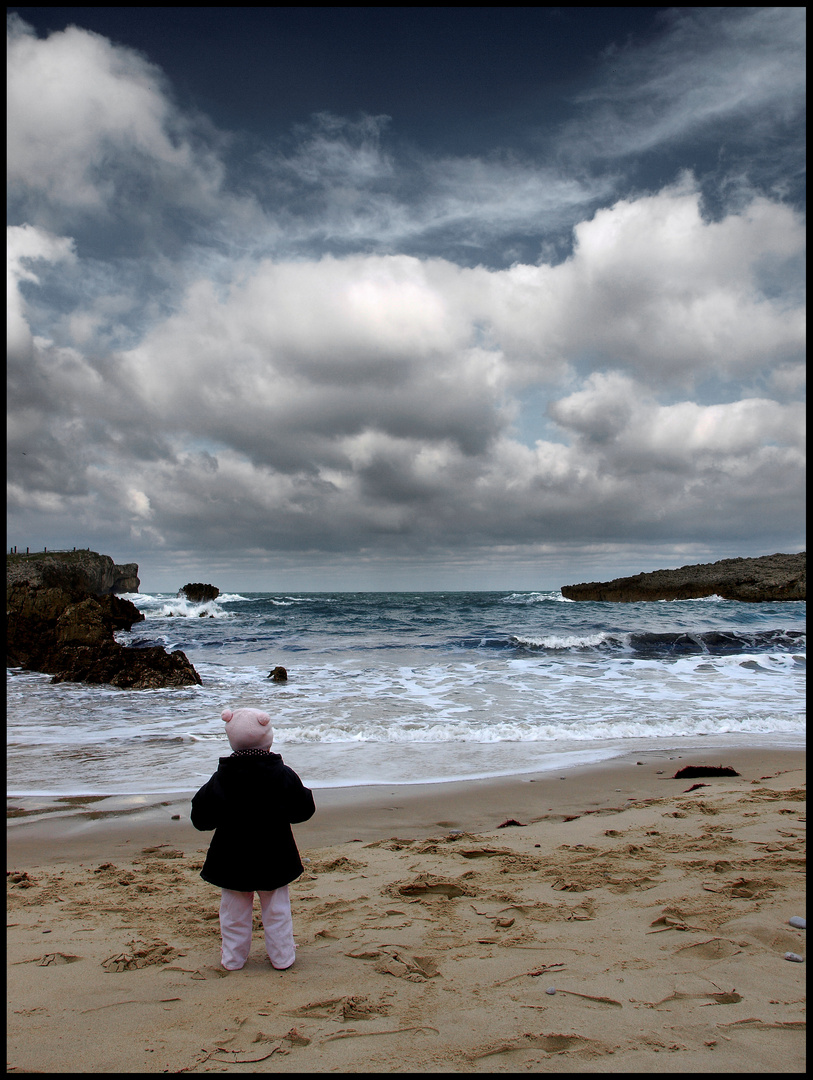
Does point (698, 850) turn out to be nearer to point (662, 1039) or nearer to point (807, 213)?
point (662, 1039)

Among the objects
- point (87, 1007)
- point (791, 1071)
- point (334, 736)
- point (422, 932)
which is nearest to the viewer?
point (791, 1071)

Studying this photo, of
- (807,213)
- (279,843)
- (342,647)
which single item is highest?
(807,213)

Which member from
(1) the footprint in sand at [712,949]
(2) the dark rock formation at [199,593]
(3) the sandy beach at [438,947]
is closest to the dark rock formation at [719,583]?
(2) the dark rock formation at [199,593]

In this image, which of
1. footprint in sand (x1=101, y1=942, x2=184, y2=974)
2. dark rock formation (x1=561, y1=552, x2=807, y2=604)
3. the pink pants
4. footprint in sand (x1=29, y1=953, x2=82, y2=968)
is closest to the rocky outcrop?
footprint in sand (x1=29, y1=953, x2=82, y2=968)

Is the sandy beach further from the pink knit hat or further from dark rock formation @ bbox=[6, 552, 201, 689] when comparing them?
dark rock formation @ bbox=[6, 552, 201, 689]

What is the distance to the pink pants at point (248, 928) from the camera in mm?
2945

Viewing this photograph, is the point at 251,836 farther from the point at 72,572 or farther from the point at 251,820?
the point at 72,572

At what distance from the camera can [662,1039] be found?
2.21m

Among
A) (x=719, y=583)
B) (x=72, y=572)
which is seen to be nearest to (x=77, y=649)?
(x=72, y=572)

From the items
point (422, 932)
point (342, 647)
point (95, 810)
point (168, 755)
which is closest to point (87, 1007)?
point (422, 932)

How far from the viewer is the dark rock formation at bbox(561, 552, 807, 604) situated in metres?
45.2

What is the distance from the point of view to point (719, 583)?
51156 millimetres

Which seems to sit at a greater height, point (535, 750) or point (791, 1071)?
point (791, 1071)

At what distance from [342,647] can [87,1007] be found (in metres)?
19.0
